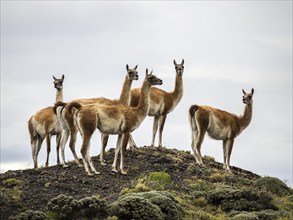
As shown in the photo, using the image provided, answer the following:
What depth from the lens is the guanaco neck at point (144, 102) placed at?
26084mm

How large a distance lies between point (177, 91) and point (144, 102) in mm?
5552

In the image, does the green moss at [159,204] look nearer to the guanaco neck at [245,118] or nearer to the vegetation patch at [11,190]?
the vegetation patch at [11,190]

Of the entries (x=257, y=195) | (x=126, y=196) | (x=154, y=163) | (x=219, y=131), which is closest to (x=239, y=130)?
(x=219, y=131)

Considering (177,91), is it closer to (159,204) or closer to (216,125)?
(216,125)

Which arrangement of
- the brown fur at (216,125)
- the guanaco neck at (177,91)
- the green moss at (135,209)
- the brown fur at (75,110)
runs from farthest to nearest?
the guanaco neck at (177,91) < the brown fur at (216,125) < the brown fur at (75,110) < the green moss at (135,209)

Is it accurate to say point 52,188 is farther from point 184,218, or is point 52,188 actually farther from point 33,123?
point 33,123

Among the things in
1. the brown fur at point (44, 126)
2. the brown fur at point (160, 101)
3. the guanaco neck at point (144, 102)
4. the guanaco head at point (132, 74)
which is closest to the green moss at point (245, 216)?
the guanaco neck at point (144, 102)

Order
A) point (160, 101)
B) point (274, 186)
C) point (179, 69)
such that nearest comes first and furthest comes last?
1. point (274, 186)
2. point (160, 101)
3. point (179, 69)

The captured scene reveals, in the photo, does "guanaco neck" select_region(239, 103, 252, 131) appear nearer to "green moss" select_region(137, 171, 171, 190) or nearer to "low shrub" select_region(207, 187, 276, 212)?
"green moss" select_region(137, 171, 171, 190)

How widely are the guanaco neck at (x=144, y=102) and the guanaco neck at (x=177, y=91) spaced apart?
187 inches

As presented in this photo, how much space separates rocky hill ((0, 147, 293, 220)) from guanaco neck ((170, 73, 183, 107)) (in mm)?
3316

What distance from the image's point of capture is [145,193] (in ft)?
71.6

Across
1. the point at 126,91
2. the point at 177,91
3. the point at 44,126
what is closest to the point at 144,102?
the point at 126,91

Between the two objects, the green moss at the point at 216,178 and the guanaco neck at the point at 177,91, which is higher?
the guanaco neck at the point at 177,91
